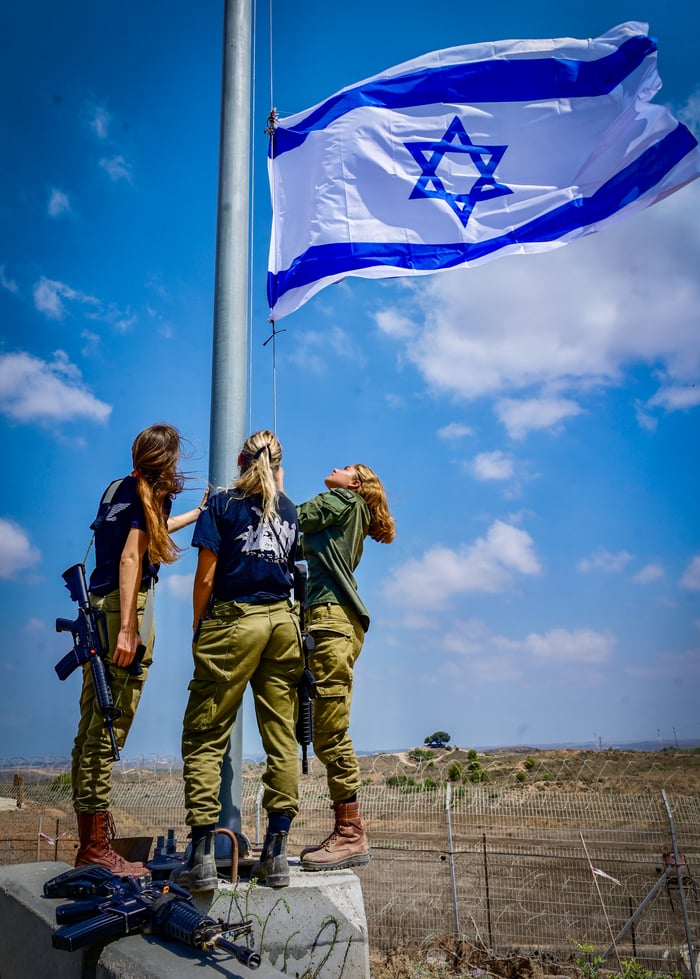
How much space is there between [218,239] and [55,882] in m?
3.40

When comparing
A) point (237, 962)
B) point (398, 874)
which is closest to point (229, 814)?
point (237, 962)

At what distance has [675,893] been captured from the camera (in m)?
11.5

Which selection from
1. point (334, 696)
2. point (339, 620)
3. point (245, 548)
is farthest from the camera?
point (339, 620)

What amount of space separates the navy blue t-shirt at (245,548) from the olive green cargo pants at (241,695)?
0.24ft

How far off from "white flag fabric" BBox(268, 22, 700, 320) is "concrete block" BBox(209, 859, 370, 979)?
173 inches

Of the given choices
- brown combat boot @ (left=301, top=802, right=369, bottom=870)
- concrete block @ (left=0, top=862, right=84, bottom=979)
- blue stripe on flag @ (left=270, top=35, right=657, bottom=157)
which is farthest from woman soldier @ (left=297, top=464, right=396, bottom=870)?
blue stripe on flag @ (left=270, top=35, right=657, bottom=157)

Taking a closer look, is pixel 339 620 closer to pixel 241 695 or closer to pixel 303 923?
pixel 241 695

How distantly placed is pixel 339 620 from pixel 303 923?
1.37 m

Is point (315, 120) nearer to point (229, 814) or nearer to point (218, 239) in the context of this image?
point (218, 239)

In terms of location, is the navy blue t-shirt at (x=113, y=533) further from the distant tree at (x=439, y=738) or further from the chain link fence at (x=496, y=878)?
the distant tree at (x=439, y=738)

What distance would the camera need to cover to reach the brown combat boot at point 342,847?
11.2ft

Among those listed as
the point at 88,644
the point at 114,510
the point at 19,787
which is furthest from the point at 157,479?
the point at 19,787

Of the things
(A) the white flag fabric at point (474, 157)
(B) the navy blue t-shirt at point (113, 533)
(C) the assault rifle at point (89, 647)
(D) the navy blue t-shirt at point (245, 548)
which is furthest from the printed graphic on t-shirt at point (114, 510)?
(A) the white flag fabric at point (474, 157)

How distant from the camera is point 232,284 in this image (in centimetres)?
433
